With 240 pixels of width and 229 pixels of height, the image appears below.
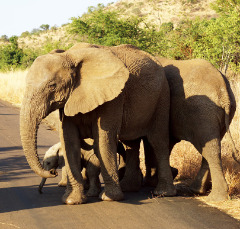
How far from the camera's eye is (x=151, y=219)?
504 cm

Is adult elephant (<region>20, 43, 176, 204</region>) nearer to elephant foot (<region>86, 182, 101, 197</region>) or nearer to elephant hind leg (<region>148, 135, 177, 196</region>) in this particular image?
elephant hind leg (<region>148, 135, 177, 196</region>)

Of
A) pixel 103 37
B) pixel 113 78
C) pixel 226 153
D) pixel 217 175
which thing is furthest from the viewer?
pixel 103 37

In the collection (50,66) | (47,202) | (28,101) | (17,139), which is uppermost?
(50,66)

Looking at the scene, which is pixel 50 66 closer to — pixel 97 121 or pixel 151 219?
pixel 97 121

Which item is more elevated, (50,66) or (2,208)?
(50,66)

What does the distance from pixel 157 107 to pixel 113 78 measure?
1.11 meters

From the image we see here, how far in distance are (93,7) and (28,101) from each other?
584 inches

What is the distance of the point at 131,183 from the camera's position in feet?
21.2

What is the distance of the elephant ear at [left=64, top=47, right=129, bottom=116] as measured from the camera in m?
5.29

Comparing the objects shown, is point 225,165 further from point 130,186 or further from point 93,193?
point 93,193

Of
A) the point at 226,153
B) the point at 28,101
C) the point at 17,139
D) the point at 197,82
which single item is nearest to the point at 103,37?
the point at 17,139

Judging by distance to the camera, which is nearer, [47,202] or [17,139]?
[47,202]

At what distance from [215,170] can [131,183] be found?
1.20 m

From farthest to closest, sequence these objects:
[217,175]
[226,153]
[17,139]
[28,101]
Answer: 1. [17,139]
2. [226,153]
3. [217,175]
4. [28,101]
